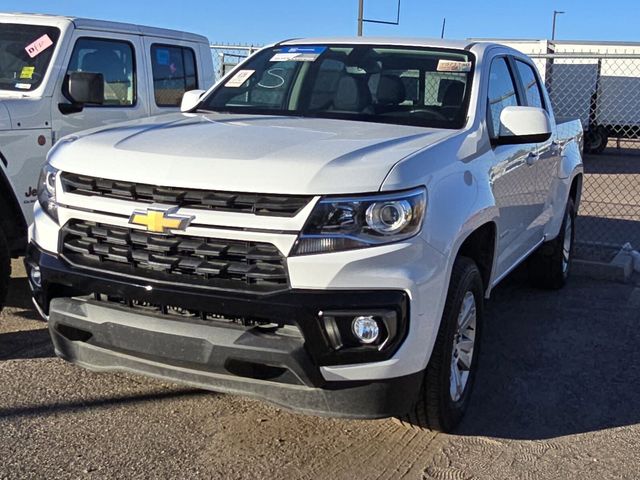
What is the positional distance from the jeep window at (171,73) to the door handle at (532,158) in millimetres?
3290

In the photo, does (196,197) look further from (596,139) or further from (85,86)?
(596,139)

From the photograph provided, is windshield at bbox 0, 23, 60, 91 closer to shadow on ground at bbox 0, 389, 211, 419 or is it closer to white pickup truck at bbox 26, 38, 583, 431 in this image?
white pickup truck at bbox 26, 38, 583, 431

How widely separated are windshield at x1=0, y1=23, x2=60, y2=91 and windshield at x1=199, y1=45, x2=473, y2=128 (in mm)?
1593

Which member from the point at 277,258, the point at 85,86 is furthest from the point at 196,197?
the point at 85,86

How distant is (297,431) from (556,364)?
1.88m

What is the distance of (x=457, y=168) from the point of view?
346cm

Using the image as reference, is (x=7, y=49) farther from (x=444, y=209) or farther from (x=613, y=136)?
(x=613, y=136)

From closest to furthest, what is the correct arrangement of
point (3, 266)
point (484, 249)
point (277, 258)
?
1. point (277, 258)
2. point (484, 249)
3. point (3, 266)

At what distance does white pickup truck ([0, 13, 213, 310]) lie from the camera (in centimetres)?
505

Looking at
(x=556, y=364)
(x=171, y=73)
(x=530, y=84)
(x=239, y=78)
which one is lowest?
(x=556, y=364)

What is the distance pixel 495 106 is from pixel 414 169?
1620 millimetres

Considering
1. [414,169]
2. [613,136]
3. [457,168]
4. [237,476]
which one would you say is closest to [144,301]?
[237,476]

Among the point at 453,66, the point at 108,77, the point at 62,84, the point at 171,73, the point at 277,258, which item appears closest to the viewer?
the point at 277,258

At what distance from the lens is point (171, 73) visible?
6.79m
